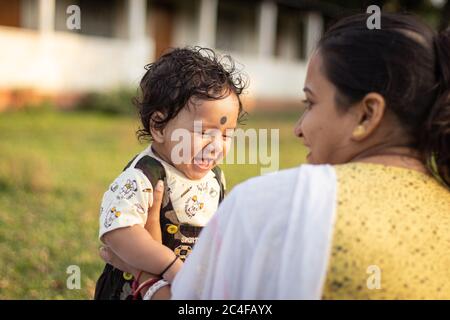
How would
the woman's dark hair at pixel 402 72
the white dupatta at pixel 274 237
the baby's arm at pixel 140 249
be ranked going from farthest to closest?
1. the baby's arm at pixel 140 249
2. the woman's dark hair at pixel 402 72
3. the white dupatta at pixel 274 237

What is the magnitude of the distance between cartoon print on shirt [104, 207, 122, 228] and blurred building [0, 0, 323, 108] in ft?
27.4

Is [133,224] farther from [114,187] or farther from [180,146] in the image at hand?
[180,146]

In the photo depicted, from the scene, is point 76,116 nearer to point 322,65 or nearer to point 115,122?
point 115,122

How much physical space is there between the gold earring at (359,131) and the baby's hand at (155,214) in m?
0.78

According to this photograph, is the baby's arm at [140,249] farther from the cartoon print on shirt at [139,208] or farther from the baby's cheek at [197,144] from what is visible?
the baby's cheek at [197,144]

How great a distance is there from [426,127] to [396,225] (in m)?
0.30

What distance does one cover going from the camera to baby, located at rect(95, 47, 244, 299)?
2.14m

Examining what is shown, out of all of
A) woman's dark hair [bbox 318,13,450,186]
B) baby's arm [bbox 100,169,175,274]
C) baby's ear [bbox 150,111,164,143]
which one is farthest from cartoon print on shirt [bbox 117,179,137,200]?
woman's dark hair [bbox 318,13,450,186]

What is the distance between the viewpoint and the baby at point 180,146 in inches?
84.1

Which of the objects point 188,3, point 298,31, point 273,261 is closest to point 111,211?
point 273,261

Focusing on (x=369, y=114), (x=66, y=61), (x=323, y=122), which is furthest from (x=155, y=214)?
(x=66, y=61)

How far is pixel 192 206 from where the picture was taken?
2.24 metres

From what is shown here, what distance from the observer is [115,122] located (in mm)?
12977

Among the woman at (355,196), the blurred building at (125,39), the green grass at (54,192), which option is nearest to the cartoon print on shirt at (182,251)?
the woman at (355,196)
